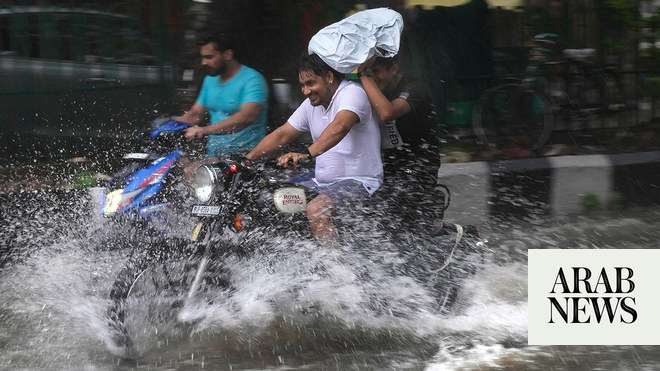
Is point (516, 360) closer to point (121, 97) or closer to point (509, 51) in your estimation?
point (509, 51)

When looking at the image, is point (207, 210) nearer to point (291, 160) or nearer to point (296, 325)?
point (291, 160)

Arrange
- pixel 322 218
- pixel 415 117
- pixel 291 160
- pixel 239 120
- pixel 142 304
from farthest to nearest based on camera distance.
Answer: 1. pixel 239 120
2. pixel 415 117
3. pixel 322 218
4. pixel 291 160
5. pixel 142 304

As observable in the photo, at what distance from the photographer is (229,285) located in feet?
14.5

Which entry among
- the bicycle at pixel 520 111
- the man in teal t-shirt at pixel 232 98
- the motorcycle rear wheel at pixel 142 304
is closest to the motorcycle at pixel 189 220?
the motorcycle rear wheel at pixel 142 304

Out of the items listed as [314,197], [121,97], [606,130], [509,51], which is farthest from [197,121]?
[606,130]

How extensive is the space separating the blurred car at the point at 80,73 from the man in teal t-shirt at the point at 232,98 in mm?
2278

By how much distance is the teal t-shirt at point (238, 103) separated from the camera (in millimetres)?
5320

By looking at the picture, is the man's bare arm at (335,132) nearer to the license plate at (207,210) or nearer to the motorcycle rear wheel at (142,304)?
the license plate at (207,210)

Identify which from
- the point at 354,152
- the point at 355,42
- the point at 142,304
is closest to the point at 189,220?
the point at 142,304

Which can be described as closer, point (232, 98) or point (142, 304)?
point (142, 304)

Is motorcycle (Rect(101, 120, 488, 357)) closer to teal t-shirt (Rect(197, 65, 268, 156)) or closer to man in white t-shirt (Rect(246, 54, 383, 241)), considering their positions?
man in white t-shirt (Rect(246, 54, 383, 241))

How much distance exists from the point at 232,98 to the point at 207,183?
50.0 inches

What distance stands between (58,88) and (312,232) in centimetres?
380

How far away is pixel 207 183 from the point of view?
13.9ft
